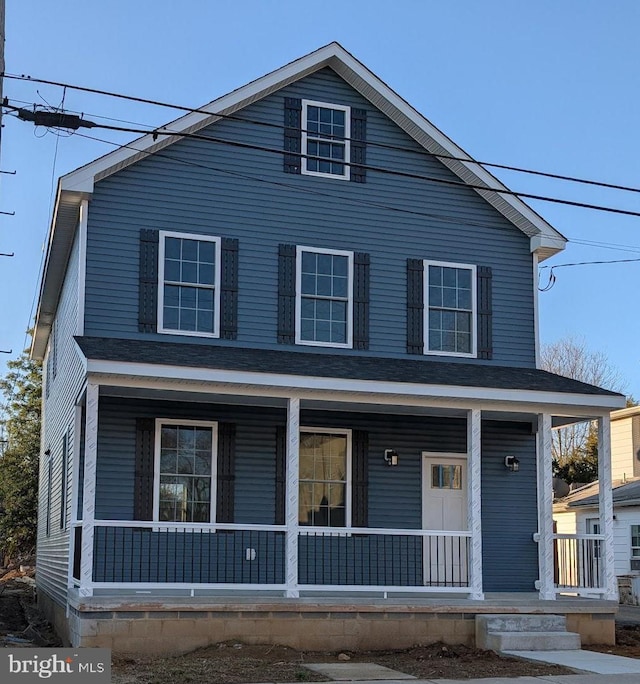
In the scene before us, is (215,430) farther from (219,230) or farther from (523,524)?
(523,524)

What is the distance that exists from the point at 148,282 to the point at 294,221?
2.48m

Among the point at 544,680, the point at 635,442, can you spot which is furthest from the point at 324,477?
the point at 635,442

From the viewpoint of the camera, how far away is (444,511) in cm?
1620

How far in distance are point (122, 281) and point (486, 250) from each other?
5.86 m

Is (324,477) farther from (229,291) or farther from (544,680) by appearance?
(544,680)

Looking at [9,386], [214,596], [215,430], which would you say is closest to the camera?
[214,596]

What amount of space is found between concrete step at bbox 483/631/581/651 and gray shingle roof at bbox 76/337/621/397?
10.7ft

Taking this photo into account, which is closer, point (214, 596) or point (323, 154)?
point (214, 596)

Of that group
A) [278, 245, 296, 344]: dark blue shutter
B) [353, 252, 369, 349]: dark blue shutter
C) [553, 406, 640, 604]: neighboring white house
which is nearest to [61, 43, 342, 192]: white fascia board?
[278, 245, 296, 344]: dark blue shutter

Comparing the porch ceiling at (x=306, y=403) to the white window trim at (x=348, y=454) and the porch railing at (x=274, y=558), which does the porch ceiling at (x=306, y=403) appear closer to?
the white window trim at (x=348, y=454)

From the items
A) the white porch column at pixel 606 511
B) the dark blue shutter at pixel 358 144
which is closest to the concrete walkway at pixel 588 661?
the white porch column at pixel 606 511

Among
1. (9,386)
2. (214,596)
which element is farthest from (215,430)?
(9,386)

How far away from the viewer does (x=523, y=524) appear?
53.6ft

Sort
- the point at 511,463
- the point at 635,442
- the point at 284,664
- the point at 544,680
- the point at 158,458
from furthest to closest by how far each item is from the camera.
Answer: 1. the point at 635,442
2. the point at 511,463
3. the point at 158,458
4. the point at 284,664
5. the point at 544,680
